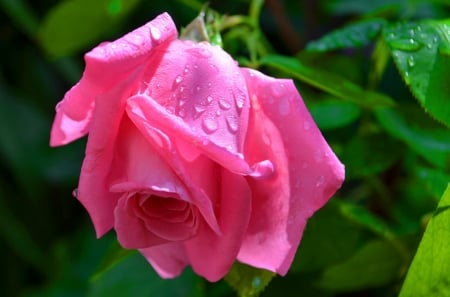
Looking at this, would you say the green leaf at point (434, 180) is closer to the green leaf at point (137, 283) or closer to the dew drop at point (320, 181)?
the dew drop at point (320, 181)

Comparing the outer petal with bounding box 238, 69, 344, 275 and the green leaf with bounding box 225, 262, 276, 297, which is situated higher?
the outer petal with bounding box 238, 69, 344, 275

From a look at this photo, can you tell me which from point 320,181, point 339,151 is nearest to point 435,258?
point 320,181

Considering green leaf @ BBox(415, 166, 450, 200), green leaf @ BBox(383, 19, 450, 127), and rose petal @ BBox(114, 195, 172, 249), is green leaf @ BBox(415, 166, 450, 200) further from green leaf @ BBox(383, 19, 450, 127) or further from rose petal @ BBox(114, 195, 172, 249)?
rose petal @ BBox(114, 195, 172, 249)

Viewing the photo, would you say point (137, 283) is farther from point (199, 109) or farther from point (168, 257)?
point (199, 109)

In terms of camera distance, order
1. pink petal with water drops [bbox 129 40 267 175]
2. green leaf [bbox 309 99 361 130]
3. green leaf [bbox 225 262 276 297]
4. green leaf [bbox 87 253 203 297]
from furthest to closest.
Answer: green leaf [bbox 87 253 203 297] < green leaf [bbox 309 99 361 130] < green leaf [bbox 225 262 276 297] < pink petal with water drops [bbox 129 40 267 175]

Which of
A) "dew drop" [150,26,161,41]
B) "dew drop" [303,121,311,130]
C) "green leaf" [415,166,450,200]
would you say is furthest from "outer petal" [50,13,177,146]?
"green leaf" [415,166,450,200]

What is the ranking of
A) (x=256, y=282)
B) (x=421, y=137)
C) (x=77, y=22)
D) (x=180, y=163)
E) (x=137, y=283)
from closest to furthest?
(x=180, y=163), (x=256, y=282), (x=421, y=137), (x=137, y=283), (x=77, y=22)

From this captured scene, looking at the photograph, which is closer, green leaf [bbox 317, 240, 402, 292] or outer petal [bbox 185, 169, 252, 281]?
outer petal [bbox 185, 169, 252, 281]

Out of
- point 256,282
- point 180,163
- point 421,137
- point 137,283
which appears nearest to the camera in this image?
point 180,163
